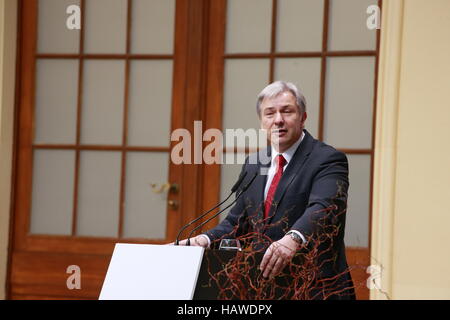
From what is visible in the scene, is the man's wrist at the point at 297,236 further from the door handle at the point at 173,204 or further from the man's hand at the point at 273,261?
the door handle at the point at 173,204

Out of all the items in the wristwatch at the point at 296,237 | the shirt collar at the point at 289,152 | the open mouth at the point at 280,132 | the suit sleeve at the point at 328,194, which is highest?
the open mouth at the point at 280,132

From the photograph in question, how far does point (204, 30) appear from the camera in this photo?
11.2ft

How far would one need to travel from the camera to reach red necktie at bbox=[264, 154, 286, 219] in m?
1.96

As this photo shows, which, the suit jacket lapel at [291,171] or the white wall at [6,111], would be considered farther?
the white wall at [6,111]

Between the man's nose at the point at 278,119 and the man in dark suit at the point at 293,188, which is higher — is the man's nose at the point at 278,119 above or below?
above

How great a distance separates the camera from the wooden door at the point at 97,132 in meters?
3.43

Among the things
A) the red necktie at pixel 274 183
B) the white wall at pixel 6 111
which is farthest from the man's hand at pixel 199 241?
the white wall at pixel 6 111

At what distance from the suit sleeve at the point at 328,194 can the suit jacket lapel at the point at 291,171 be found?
0.06 m

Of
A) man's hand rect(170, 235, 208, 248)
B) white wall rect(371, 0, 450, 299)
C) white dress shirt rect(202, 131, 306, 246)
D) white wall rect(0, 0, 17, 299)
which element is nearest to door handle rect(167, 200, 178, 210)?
white wall rect(0, 0, 17, 299)

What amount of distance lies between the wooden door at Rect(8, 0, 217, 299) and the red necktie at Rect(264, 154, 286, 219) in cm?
133

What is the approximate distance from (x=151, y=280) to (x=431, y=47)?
1970mm

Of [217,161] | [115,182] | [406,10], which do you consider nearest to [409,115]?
[406,10]
